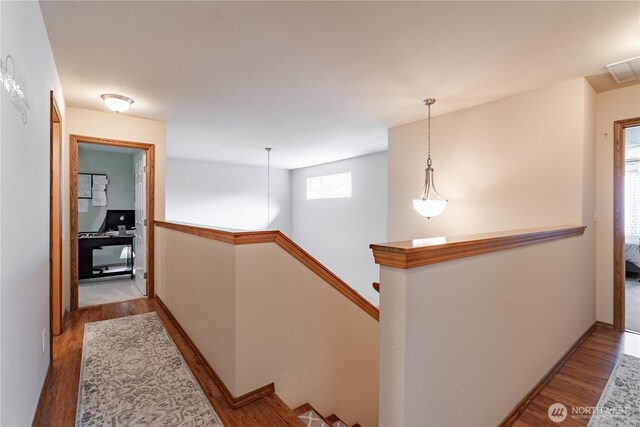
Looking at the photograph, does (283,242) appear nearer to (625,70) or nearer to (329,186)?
(625,70)

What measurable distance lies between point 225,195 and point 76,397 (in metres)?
5.99

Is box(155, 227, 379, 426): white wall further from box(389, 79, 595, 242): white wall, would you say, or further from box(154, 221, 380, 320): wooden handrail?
box(389, 79, 595, 242): white wall

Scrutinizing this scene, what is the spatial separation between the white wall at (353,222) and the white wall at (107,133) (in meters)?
3.84

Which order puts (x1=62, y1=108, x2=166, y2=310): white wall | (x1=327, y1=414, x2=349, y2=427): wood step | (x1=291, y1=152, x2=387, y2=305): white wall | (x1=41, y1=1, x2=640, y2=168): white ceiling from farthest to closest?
1. (x1=291, y1=152, x2=387, y2=305): white wall
2. (x1=62, y1=108, x2=166, y2=310): white wall
3. (x1=327, y1=414, x2=349, y2=427): wood step
4. (x1=41, y1=1, x2=640, y2=168): white ceiling

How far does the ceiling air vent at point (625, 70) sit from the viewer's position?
96.3 inches

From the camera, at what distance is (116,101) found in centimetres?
304

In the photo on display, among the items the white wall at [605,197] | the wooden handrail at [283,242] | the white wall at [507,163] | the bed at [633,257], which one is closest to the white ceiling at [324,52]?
the white wall at [507,163]

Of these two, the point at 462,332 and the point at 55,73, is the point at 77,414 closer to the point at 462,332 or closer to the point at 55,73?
the point at 462,332

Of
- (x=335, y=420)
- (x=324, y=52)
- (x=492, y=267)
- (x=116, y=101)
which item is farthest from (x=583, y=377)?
(x=116, y=101)

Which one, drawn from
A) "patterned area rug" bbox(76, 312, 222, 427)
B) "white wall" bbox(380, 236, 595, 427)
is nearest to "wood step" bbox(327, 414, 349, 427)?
"patterned area rug" bbox(76, 312, 222, 427)

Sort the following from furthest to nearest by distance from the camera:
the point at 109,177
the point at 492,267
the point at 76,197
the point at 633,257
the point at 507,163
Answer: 1. the point at 109,177
2. the point at 633,257
3. the point at 76,197
4. the point at 507,163
5. the point at 492,267

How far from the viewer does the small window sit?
6.92 metres

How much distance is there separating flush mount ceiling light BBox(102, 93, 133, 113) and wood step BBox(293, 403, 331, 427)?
3.22m

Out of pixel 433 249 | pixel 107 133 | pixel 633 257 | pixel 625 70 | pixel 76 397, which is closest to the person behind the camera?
pixel 433 249
